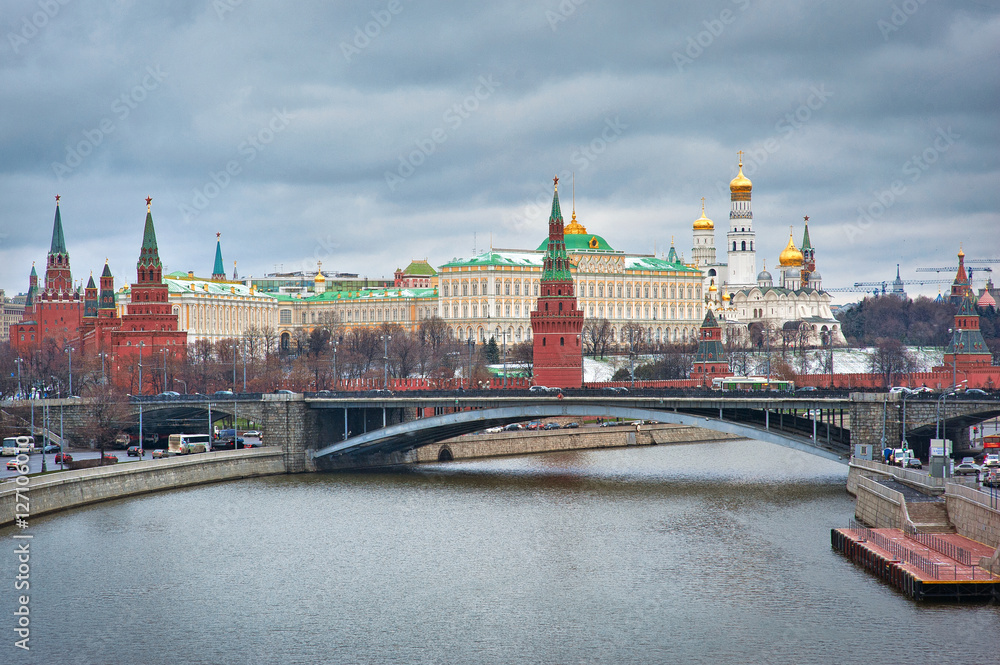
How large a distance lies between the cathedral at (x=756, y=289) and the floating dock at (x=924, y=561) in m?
99.5

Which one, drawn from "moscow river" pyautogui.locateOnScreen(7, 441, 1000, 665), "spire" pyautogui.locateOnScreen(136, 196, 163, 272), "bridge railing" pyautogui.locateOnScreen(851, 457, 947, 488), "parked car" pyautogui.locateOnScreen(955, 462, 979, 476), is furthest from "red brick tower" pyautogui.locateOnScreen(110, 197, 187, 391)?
"parked car" pyautogui.locateOnScreen(955, 462, 979, 476)

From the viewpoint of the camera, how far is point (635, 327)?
447ft

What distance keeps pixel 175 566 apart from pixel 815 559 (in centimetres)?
1602

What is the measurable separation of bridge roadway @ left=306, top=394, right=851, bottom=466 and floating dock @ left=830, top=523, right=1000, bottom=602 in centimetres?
1320

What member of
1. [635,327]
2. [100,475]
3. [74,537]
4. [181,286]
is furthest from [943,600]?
[181,286]

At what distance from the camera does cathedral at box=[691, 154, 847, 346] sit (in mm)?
148375

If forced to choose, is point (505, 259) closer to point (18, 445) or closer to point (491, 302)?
point (491, 302)

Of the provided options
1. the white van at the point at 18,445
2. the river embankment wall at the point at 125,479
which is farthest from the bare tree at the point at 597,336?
the white van at the point at 18,445

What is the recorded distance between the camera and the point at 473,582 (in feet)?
115

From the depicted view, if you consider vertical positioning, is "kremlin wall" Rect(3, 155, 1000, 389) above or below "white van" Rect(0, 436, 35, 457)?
above

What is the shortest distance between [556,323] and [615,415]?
26642 mm

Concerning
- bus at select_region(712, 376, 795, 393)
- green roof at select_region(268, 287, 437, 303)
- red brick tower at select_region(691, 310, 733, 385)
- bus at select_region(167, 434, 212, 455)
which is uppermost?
green roof at select_region(268, 287, 437, 303)

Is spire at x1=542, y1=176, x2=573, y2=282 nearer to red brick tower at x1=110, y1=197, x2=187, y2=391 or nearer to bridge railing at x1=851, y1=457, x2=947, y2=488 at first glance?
red brick tower at x1=110, y1=197, x2=187, y2=391

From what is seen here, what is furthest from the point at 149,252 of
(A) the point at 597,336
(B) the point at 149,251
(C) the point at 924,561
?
(C) the point at 924,561
